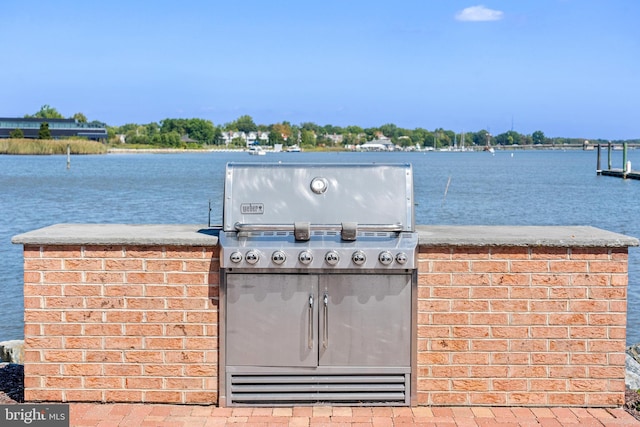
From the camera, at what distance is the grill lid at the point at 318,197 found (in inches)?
225

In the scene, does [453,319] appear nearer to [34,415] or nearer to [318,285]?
[318,285]

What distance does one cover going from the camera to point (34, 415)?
5.57m

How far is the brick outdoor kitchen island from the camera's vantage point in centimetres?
572

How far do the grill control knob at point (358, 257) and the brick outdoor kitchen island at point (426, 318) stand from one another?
0.43 meters

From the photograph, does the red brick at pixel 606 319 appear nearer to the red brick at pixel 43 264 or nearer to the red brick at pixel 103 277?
the red brick at pixel 103 277

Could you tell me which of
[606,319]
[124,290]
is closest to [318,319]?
[124,290]

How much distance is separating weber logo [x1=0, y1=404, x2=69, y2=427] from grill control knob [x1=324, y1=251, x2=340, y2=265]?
196 cm

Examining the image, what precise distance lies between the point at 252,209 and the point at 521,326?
1989 mm

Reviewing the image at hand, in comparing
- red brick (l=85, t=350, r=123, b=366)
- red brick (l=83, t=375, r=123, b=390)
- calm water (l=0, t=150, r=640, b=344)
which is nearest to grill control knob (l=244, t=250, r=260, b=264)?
red brick (l=85, t=350, r=123, b=366)

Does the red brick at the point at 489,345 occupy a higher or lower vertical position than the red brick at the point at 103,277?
lower

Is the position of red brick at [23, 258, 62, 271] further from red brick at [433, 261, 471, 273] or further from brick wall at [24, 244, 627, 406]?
red brick at [433, 261, 471, 273]

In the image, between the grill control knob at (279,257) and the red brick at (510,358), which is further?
the red brick at (510,358)

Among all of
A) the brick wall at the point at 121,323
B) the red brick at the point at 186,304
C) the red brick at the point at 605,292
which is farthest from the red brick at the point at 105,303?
the red brick at the point at 605,292

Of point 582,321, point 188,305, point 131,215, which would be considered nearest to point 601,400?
point 582,321
